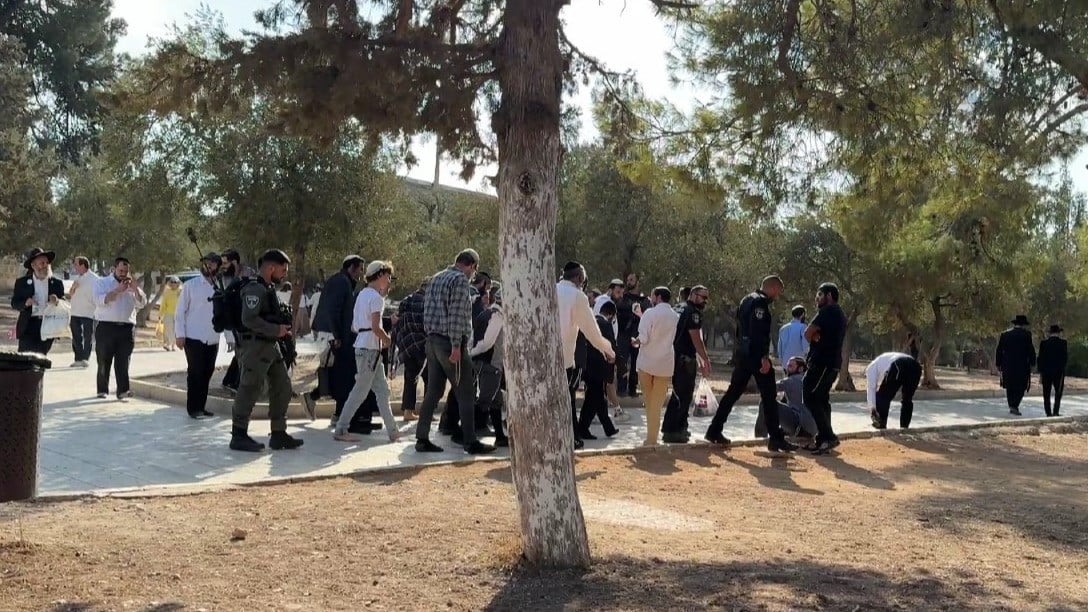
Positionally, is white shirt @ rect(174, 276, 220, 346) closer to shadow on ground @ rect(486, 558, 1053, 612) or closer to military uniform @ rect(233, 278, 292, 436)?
military uniform @ rect(233, 278, 292, 436)

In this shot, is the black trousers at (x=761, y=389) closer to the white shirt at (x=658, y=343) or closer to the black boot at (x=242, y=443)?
the white shirt at (x=658, y=343)

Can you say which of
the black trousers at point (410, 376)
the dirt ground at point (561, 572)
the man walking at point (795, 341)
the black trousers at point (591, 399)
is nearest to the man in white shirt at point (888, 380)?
the man walking at point (795, 341)

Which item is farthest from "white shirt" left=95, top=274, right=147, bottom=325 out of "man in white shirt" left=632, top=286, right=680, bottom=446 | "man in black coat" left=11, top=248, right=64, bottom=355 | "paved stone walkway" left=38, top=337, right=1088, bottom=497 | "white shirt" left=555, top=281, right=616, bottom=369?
"man in white shirt" left=632, top=286, right=680, bottom=446

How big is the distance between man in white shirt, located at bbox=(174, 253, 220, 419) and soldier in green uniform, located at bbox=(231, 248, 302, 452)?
2.26 metres

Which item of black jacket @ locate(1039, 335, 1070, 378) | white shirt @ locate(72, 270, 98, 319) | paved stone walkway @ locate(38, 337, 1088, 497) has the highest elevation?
white shirt @ locate(72, 270, 98, 319)

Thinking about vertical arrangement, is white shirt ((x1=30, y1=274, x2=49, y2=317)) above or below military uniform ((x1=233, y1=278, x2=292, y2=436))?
above

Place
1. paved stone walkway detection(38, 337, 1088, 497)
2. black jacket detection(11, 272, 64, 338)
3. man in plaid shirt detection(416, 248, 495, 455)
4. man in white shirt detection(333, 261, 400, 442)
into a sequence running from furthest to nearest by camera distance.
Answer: black jacket detection(11, 272, 64, 338) → man in white shirt detection(333, 261, 400, 442) → man in plaid shirt detection(416, 248, 495, 455) → paved stone walkway detection(38, 337, 1088, 497)

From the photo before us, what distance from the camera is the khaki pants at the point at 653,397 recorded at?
11.2m

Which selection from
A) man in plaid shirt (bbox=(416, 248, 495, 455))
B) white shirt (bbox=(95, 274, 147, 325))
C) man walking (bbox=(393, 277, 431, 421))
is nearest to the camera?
man in plaid shirt (bbox=(416, 248, 495, 455))

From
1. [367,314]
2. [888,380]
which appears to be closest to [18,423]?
[367,314]

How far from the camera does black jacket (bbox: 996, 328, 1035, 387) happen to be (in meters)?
18.8

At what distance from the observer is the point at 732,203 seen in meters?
12.1

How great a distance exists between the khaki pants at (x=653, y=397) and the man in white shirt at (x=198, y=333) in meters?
4.79

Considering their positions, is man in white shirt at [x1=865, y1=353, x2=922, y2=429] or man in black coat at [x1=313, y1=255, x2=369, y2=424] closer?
Result: man in black coat at [x1=313, y1=255, x2=369, y2=424]
